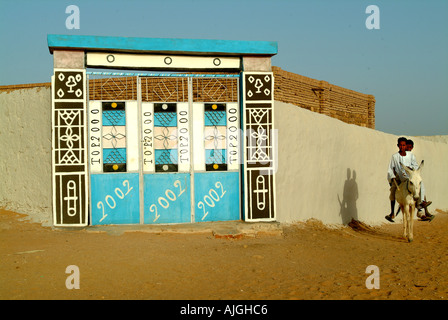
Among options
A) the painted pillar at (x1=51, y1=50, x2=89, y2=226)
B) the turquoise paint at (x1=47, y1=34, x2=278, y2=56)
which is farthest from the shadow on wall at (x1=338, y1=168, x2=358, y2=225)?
the painted pillar at (x1=51, y1=50, x2=89, y2=226)

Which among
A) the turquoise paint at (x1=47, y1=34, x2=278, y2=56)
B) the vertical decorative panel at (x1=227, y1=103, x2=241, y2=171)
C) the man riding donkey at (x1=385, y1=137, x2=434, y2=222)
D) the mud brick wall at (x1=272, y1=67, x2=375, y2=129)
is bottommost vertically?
the man riding donkey at (x1=385, y1=137, x2=434, y2=222)

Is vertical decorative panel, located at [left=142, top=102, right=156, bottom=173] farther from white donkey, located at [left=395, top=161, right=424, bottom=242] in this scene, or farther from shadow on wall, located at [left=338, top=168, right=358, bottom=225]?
shadow on wall, located at [left=338, top=168, right=358, bottom=225]

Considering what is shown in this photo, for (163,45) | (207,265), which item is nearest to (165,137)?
(163,45)

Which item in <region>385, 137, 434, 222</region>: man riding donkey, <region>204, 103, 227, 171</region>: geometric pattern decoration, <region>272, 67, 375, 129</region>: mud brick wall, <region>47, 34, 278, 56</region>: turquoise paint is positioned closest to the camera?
<region>47, 34, 278, 56</region>: turquoise paint

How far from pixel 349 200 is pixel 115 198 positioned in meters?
5.90

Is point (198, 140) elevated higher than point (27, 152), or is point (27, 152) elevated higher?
point (198, 140)

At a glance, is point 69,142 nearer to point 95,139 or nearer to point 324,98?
point 95,139

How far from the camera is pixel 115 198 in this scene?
21.7 ft

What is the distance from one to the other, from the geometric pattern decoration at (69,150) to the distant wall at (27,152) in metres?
0.56

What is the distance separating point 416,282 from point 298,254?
60.5 inches

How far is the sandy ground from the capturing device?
12.9ft

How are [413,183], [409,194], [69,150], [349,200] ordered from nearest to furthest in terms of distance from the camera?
1. [69,150]
2. [413,183]
3. [409,194]
4. [349,200]

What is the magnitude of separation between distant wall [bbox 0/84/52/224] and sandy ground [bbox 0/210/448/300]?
0.30 m

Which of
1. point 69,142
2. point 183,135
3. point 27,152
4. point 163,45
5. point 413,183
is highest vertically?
point 163,45
